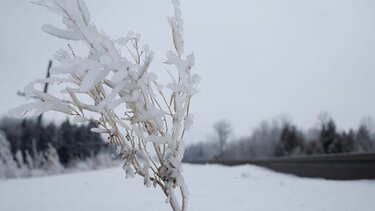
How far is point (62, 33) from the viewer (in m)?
0.99

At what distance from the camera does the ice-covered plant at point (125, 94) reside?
98 cm

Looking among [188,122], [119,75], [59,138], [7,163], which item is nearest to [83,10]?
[119,75]

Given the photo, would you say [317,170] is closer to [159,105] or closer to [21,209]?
[21,209]

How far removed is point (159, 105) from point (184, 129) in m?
0.14

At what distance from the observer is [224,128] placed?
105 meters

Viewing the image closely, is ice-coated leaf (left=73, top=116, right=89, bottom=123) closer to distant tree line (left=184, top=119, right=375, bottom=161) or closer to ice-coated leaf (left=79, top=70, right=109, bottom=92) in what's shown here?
ice-coated leaf (left=79, top=70, right=109, bottom=92)

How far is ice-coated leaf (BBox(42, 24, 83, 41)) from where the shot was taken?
96 cm

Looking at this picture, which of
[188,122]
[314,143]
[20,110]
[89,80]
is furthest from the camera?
[314,143]

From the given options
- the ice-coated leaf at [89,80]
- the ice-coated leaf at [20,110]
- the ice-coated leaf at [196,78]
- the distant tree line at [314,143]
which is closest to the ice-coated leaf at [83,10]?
the ice-coated leaf at [89,80]

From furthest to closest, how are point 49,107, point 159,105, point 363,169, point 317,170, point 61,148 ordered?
1. point 61,148
2. point 317,170
3. point 363,169
4. point 159,105
5. point 49,107

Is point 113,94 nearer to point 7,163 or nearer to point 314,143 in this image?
point 7,163

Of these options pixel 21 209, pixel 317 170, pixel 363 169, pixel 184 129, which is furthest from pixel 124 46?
pixel 317 170

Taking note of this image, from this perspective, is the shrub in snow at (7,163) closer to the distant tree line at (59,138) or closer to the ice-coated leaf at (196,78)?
the ice-coated leaf at (196,78)

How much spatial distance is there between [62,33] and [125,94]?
0.96 ft
